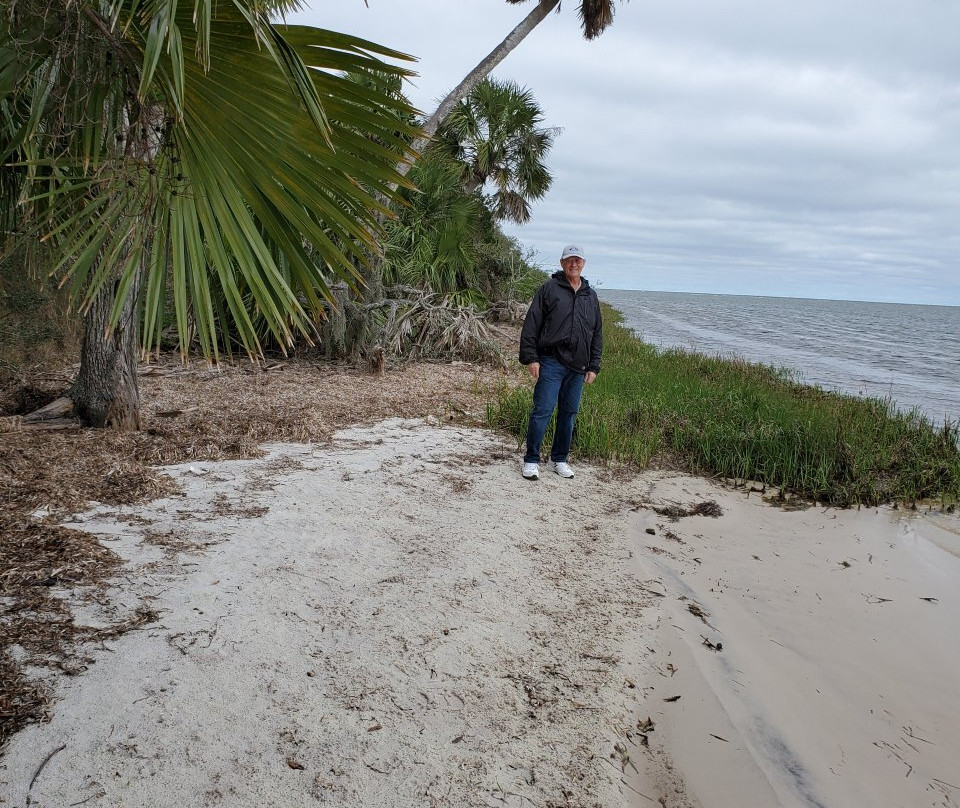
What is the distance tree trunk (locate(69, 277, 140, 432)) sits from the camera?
5.61 m

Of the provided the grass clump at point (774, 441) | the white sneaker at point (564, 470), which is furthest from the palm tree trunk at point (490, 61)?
the white sneaker at point (564, 470)

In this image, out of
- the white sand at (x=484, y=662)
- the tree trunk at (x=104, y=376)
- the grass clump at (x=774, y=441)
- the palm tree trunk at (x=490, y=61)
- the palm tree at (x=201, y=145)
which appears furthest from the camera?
the palm tree trunk at (x=490, y=61)

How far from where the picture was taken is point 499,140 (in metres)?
17.5

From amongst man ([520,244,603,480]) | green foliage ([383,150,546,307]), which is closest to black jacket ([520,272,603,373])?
man ([520,244,603,480])

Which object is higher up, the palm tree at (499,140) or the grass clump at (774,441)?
the palm tree at (499,140)

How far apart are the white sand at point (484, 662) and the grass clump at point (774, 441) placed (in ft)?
3.91

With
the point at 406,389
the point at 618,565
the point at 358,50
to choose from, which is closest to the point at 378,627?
the point at 618,565

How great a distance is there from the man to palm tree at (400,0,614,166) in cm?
499

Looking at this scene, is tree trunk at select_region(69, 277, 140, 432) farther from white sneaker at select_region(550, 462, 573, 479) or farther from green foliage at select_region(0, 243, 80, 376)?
white sneaker at select_region(550, 462, 573, 479)

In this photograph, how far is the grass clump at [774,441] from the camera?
6.26 meters

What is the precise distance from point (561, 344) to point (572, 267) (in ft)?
2.14

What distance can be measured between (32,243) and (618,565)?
405 cm

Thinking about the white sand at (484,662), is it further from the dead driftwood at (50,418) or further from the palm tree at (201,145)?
the dead driftwood at (50,418)

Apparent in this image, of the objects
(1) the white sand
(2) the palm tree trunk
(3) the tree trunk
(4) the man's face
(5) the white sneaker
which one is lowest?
(1) the white sand
